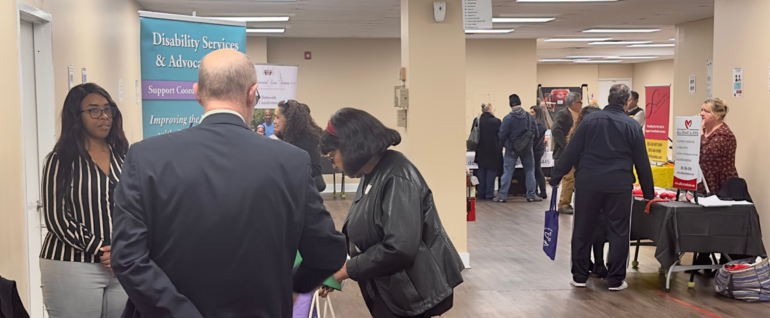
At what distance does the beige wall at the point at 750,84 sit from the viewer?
20.2ft

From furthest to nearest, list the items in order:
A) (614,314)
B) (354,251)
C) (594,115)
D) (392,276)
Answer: (594,115), (614,314), (354,251), (392,276)

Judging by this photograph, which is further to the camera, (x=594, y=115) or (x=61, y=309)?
(x=594, y=115)

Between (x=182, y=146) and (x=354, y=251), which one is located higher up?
(x=182, y=146)

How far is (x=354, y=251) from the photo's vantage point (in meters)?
2.94

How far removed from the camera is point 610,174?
575 centimetres

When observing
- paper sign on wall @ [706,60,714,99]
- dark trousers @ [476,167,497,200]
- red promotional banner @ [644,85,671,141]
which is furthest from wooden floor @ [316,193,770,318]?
paper sign on wall @ [706,60,714,99]

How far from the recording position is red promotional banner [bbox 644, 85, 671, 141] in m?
6.72

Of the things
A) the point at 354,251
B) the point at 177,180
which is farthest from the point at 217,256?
the point at 354,251

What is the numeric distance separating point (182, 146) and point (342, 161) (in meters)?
1.19

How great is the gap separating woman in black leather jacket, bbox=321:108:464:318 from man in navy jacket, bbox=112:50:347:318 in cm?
90

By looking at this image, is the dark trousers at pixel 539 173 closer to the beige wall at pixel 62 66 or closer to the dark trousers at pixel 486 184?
the dark trousers at pixel 486 184

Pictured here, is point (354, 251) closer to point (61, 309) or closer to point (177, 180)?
point (61, 309)

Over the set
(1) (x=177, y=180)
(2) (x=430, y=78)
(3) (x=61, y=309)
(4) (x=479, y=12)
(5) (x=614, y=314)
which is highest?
(4) (x=479, y=12)

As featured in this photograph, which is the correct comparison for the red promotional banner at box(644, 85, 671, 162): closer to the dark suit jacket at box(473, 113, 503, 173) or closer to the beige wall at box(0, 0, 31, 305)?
the dark suit jacket at box(473, 113, 503, 173)
